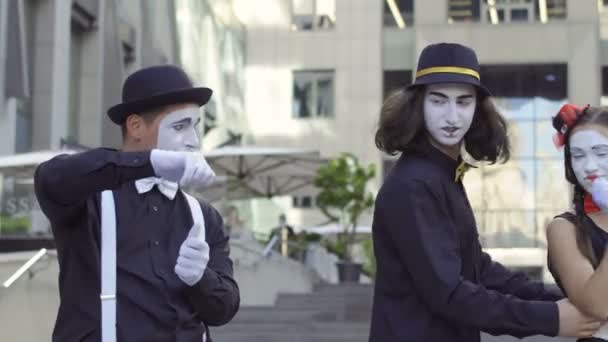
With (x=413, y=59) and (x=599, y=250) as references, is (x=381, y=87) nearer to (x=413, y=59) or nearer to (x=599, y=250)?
(x=413, y=59)

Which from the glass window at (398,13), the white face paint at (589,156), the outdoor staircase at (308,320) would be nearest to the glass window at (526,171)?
the glass window at (398,13)

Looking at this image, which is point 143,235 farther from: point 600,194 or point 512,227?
point 512,227

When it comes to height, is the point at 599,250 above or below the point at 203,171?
below

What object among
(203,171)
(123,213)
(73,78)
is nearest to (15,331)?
(123,213)

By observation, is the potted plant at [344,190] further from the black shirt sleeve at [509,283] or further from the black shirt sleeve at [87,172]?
the black shirt sleeve at [87,172]

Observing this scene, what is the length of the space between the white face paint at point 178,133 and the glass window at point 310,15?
35446 millimetres

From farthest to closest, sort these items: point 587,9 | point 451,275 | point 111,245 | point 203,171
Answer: point 587,9 < point 111,245 < point 451,275 < point 203,171

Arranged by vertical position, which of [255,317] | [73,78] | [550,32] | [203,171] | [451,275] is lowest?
[255,317]

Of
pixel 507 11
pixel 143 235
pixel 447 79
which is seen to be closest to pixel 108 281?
pixel 143 235

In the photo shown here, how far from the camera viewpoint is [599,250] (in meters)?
3.62

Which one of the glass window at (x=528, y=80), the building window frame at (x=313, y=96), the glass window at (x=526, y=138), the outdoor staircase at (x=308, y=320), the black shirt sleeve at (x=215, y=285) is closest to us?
the black shirt sleeve at (x=215, y=285)

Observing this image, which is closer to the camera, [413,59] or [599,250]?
[599,250]

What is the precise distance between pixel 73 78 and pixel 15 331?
47.6ft

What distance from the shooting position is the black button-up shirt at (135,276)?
3590 millimetres
